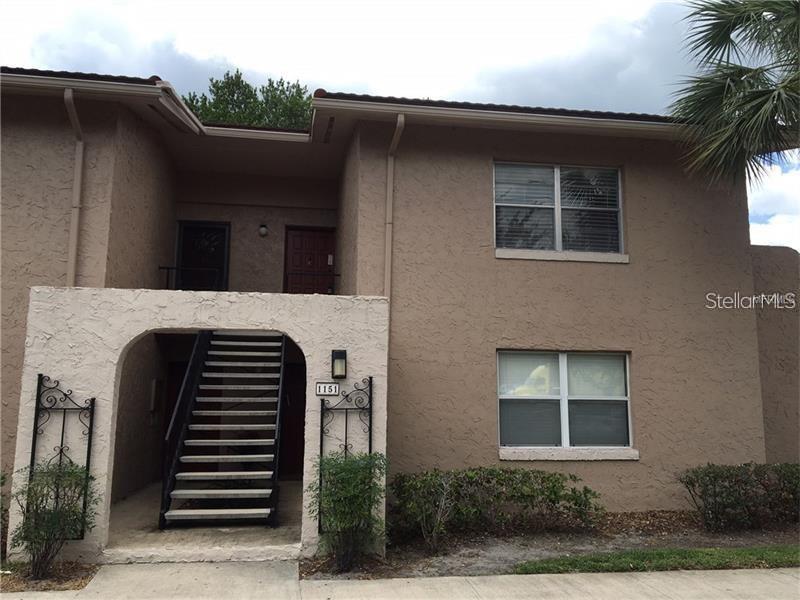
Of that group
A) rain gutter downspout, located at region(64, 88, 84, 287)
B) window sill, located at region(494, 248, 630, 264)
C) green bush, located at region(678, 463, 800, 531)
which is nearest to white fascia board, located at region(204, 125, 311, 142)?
rain gutter downspout, located at region(64, 88, 84, 287)

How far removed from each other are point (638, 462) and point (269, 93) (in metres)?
22.4

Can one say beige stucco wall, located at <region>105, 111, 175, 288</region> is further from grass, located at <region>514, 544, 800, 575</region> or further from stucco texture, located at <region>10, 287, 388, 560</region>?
grass, located at <region>514, 544, 800, 575</region>

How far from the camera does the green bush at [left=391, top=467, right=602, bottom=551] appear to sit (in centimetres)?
737

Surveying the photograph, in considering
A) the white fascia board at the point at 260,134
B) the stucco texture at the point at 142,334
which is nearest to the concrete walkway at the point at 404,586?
the stucco texture at the point at 142,334

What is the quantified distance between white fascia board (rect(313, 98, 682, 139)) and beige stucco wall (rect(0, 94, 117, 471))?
3243 millimetres

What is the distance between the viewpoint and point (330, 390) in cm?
698

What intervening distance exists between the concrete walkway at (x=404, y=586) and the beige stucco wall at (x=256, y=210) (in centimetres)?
681

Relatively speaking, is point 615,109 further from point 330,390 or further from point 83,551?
point 83,551

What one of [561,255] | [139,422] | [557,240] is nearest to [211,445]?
[139,422]

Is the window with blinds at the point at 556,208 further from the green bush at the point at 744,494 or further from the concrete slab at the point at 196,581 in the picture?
the concrete slab at the point at 196,581

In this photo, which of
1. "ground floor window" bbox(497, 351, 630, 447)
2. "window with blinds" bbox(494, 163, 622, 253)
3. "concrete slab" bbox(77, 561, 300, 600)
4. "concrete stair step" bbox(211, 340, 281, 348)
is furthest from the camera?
"concrete stair step" bbox(211, 340, 281, 348)

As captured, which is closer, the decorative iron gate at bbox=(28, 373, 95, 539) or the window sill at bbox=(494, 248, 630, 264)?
the decorative iron gate at bbox=(28, 373, 95, 539)

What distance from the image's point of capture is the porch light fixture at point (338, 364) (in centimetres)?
697

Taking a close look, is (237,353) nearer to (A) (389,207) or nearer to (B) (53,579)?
(A) (389,207)
